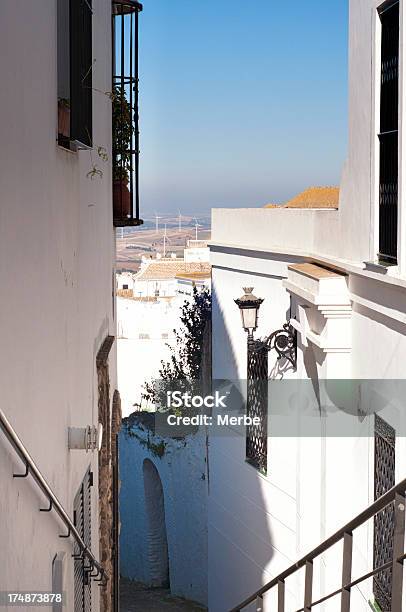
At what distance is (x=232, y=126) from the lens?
3922cm

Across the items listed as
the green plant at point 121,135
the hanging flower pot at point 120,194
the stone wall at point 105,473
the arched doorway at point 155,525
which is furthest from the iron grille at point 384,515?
the arched doorway at point 155,525

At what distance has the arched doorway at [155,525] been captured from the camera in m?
17.9

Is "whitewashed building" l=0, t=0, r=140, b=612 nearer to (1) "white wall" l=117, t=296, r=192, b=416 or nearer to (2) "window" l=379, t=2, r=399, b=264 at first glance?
(2) "window" l=379, t=2, r=399, b=264

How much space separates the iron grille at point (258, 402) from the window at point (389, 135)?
361 centimetres

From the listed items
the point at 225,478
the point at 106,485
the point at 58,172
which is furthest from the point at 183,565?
the point at 58,172

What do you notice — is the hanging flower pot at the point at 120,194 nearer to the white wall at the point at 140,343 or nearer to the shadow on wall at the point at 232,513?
the shadow on wall at the point at 232,513

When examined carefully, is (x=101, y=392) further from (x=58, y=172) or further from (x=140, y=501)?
(x=140, y=501)

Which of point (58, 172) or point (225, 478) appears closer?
point (58, 172)

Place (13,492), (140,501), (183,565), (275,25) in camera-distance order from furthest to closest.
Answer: (275,25)
(140,501)
(183,565)
(13,492)

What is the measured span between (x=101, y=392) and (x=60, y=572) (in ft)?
10.3

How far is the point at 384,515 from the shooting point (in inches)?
282

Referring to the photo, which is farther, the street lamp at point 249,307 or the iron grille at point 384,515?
the street lamp at point 249,307

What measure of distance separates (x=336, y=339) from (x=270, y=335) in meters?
2.06

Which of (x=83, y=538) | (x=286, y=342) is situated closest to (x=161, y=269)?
(x=286, y=342)
